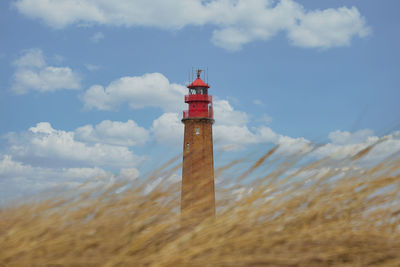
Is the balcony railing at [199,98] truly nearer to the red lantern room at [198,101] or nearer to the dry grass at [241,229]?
the red lantern room at [198,101]

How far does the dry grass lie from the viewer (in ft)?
7.16

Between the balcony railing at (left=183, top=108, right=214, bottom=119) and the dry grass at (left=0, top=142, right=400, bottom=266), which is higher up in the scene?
the balcony railing at (left=183, top=108, right=214, bottom=119)

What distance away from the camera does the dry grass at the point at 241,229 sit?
218cm

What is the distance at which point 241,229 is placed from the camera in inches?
96.1

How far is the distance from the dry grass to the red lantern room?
21.9m

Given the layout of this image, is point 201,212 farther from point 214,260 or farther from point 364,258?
point 364,258

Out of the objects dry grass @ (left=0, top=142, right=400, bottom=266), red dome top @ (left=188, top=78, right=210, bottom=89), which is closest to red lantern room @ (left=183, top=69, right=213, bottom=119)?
red dome top @ (left=188, top=78, right=210, bottom=89)

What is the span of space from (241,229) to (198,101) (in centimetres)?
2306

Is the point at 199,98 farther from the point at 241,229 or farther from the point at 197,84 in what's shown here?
the point at 241,229

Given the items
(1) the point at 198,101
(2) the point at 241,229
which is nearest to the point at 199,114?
(1) the point at 198,101

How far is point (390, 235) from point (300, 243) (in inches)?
22.1

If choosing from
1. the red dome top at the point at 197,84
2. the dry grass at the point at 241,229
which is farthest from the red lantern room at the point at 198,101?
the dry grass at the point at 241,229

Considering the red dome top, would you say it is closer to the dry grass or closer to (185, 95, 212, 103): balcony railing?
(185, 95, 212, 103): balcony railing

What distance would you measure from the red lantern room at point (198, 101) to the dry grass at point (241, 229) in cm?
2190
